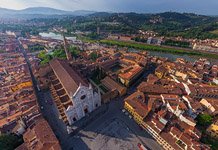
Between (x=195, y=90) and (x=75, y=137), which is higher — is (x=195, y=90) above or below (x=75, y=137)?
above

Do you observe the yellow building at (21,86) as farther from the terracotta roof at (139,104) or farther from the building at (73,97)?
the terracotta roof at (139,104)

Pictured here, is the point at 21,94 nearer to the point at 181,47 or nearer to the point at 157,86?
the point at 157,86

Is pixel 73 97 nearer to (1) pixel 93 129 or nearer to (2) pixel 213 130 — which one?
(1) pixel 93 129

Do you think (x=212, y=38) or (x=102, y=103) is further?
(x=212, y=38)

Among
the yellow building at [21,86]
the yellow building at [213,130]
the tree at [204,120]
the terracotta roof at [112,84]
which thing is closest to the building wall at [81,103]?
the terracotta roof at [112,84]

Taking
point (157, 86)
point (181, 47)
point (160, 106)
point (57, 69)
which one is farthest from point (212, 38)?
point (57, 69)

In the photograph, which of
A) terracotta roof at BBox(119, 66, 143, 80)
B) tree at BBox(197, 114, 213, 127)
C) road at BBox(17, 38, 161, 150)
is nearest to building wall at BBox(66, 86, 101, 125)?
road at BBox(17, 38, 161, 150)

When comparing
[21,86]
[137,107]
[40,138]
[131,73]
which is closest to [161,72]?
[131,73]
